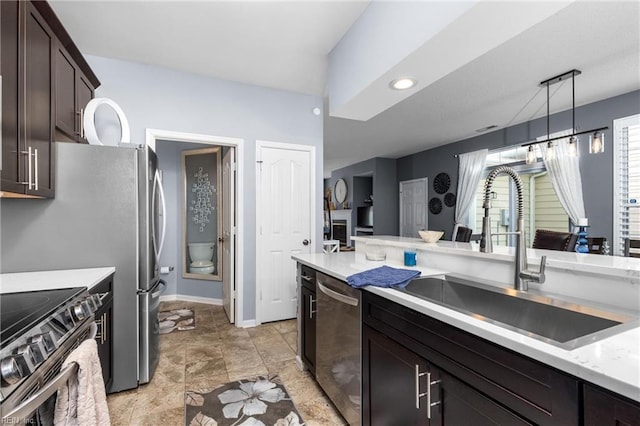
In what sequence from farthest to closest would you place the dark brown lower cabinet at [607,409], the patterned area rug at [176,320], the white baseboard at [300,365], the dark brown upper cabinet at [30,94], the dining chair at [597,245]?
the patterned area rug at [176,320] < the dining chair at [597,245] < the white baseboard at [300,365] < the dark brown upper cabinet at [30,94] < the dark brown lower cabinet at [607,409]

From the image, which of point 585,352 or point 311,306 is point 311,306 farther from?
point 585,352

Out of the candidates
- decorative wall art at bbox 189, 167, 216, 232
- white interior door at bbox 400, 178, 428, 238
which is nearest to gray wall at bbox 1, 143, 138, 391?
decorative wall art at bbox 189, 167, 216, 232

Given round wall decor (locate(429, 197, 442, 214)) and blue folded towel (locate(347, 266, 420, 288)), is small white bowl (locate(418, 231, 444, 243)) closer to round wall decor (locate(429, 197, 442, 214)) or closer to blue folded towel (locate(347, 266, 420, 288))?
blue folded towel (locate(347, 266, 420, 288))

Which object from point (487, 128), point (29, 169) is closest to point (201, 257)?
point (29, 169)

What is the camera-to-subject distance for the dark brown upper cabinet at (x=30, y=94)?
144 cm

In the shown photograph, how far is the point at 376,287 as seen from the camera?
57.3 inches

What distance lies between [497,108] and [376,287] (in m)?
3.87

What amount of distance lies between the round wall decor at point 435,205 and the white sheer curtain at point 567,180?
7.41ft

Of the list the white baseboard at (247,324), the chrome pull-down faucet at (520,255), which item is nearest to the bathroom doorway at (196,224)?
the white baseboard at (247,324)

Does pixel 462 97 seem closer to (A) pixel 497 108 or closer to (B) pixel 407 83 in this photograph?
(A) pixel 497 108

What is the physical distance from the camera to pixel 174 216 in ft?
14.5

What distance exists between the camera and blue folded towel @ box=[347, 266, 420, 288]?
4.84 ft

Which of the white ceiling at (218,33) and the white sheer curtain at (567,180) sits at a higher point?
the white ceiling at (218,33)

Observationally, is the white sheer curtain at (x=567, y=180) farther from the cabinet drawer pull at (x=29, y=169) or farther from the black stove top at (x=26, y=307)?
the cabinet drawer pull at (x=29, y=169)
